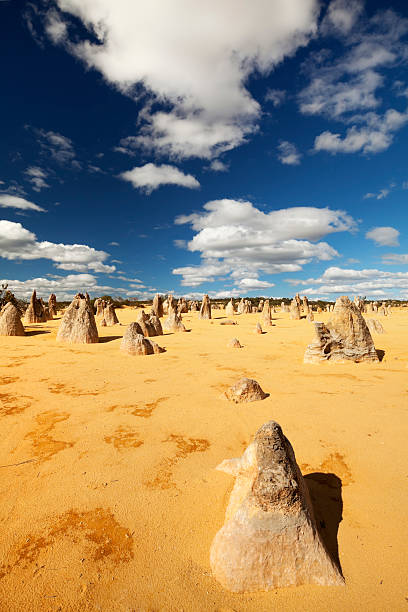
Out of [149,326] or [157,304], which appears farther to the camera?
[157,304]

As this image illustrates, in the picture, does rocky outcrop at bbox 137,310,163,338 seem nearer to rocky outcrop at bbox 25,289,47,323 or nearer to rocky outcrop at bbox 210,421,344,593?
rocky outcrop at bbox 25,289,47,323

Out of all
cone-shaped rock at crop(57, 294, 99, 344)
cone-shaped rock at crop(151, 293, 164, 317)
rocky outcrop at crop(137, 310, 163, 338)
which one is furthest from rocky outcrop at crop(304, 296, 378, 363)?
cone-shaped rock at crop(151, 293, 164, 317)

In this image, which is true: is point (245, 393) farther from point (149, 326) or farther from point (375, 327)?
point (375, 327)

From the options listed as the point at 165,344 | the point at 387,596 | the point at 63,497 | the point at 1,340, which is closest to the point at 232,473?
the point at 387,596

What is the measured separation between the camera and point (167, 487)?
2.81 metres

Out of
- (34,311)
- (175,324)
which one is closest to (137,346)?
(175,324)

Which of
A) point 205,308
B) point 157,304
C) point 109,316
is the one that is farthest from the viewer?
point 157,304

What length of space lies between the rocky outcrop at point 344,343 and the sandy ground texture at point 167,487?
1.77 metres

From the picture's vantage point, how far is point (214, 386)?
595 centimetres

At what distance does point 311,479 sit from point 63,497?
248 centimetres

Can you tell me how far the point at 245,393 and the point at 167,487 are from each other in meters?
2.49

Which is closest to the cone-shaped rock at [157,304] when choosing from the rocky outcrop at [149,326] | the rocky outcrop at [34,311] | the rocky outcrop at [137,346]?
the rocky outcrop at [34,311]

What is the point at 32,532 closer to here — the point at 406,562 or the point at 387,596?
the point at 387,596

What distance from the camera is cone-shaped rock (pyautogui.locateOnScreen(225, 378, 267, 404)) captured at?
4992 mm
